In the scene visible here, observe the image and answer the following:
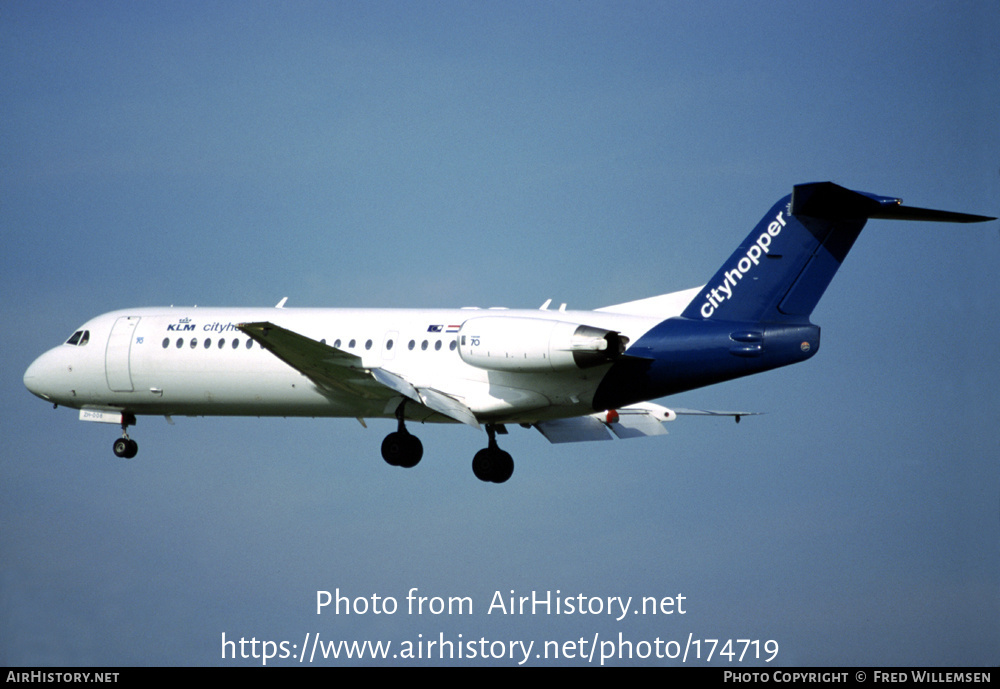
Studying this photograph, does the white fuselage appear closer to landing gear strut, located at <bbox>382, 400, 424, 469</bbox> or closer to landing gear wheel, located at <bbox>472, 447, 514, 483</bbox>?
landing gear strut, located at <bbox>382, 400, 424, 469</bbox>

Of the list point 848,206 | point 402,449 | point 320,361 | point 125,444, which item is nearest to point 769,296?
point 848,206

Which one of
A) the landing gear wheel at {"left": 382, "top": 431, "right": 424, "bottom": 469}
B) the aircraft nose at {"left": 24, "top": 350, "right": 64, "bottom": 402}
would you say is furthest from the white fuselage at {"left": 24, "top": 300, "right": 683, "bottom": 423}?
the landing gear wheel at {"left": 382, "top": 431, "right": 424, "bottom": 469}

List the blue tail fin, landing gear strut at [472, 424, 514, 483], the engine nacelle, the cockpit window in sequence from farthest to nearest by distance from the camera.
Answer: the cockpit window < landing gear strut at [472, 424, 514, 483] < the engine nacelle < the blue tail fin

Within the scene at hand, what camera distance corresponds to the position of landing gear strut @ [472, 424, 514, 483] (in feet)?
96.7

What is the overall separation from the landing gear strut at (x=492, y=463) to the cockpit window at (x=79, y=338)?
9.09 meters

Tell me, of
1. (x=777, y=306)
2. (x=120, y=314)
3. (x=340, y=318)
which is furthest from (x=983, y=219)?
(x=120, y=314)

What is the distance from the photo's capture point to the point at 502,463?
1161 inches

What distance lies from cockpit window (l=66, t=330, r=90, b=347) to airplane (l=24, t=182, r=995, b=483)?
38mm

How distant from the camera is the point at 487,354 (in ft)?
84.7

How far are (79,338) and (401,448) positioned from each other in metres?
8.31

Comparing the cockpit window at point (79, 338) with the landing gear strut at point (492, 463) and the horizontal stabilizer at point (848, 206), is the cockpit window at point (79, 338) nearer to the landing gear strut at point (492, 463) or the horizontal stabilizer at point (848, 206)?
the landing gear strut at point (492, 463)

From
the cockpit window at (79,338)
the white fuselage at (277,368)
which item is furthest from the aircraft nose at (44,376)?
the cockpit window at (79,338)

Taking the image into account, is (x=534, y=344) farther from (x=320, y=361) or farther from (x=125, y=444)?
(x=125, y=444)

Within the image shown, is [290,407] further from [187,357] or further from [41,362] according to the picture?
[41,362]
